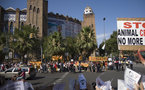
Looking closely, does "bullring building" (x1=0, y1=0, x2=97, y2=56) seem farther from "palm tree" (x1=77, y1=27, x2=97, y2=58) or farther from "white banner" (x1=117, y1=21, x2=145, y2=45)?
"white banner" (x1=117, y1=21, x2=145, y2=45)

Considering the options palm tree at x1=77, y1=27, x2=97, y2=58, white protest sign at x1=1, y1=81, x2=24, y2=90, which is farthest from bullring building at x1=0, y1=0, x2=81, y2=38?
white protest sign at x1=1, y1=81, x2=24, y2=90

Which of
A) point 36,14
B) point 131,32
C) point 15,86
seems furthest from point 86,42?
point 36,14

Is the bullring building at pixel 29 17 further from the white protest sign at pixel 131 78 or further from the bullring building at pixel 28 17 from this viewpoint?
the white protest sign at pixel 131 78

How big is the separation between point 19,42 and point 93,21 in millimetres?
44748

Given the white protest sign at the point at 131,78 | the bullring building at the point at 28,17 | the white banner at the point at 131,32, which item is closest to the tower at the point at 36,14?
the bullring building at the point at 28,17

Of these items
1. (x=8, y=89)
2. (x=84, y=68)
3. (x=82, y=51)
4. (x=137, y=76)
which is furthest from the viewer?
(x=82, y=51)

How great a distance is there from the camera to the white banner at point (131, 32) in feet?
16.1

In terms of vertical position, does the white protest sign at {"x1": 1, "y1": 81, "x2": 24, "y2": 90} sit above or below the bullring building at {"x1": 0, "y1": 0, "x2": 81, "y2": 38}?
below

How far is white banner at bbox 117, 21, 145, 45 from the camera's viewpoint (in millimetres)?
4895

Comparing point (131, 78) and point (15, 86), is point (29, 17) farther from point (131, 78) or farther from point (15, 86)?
point (131, 78)

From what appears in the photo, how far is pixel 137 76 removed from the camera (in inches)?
121

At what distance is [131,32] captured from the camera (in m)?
4.93

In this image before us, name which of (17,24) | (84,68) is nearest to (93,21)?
(17,24)

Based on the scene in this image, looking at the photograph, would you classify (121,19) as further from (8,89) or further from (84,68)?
(84,68)
